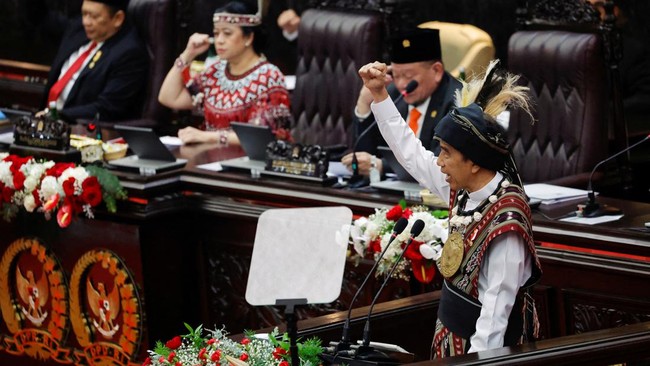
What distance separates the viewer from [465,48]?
5.54 meters

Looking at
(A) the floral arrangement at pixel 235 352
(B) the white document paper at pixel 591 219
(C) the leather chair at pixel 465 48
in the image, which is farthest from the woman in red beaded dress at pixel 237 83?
(A) the floral arrangement at pixel 235 352

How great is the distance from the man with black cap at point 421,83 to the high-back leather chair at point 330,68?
702mm

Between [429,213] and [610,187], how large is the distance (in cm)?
124

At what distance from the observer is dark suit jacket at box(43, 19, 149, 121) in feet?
20.7

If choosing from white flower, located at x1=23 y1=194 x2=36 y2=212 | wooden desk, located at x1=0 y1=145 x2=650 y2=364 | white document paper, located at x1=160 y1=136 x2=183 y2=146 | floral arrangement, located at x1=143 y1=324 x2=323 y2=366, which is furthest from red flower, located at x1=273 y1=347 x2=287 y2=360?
white document paper, located at x1=160 y1=136 x2=183 y2=146

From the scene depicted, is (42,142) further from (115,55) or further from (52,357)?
(115,55)

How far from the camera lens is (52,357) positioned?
16.8ft

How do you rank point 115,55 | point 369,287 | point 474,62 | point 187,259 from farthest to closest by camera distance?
point 115,55, point 474,62, point 187,259, point 369,287

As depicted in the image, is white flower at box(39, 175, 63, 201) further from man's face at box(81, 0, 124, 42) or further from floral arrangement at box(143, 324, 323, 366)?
floral arrangement at box(143, 324, 323, 366)

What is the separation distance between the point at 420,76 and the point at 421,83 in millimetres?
27

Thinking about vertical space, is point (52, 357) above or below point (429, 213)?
below

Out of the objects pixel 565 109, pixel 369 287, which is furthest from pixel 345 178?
pixel 565 109

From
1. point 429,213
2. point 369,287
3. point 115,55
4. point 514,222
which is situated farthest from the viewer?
point 115,55

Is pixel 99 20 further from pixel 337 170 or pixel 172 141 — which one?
pixel 337 170
